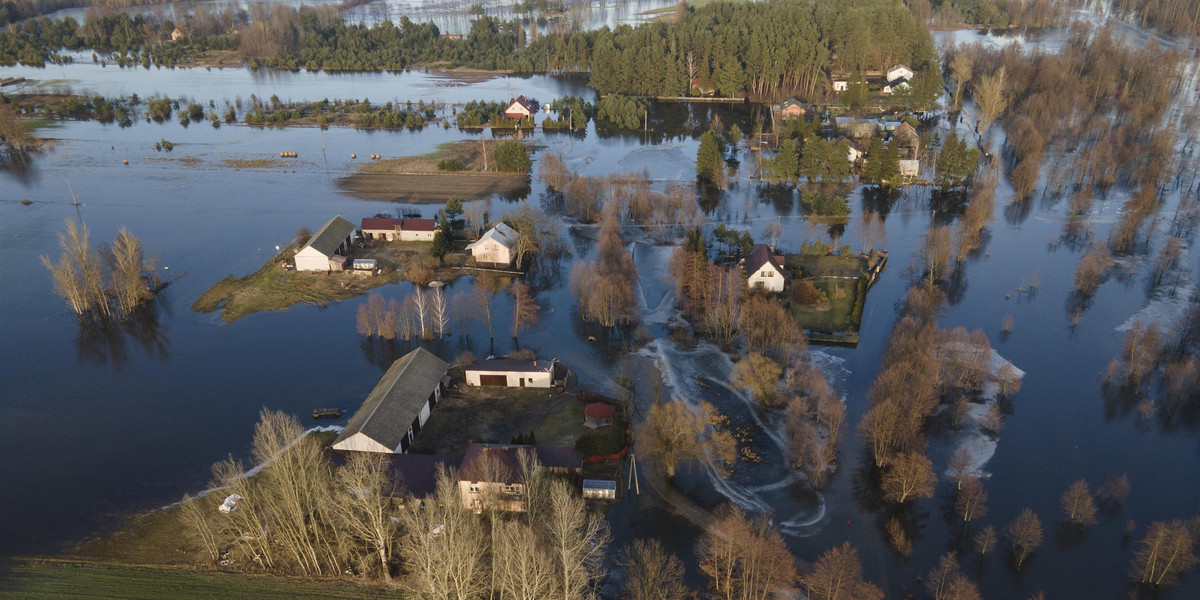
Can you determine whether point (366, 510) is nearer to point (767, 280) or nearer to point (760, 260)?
point (767, 280)

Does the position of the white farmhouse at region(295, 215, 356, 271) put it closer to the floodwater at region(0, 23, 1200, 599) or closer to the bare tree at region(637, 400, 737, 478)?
the floodwater at region(0, 23, 1200, 599)

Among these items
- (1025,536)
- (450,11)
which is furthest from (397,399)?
(450,11)

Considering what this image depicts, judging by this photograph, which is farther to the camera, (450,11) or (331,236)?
(450,11)

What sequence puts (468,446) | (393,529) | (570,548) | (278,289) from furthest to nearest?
(278,289), (468,446), (393,529), (570,548)

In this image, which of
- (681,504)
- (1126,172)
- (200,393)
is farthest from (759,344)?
(1126,172)

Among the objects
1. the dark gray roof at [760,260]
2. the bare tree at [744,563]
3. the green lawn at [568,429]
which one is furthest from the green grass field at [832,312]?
the bare tree at [744,563]

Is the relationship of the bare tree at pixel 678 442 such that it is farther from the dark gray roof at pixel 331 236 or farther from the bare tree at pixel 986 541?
the dark gray roof at pixel 331 236
